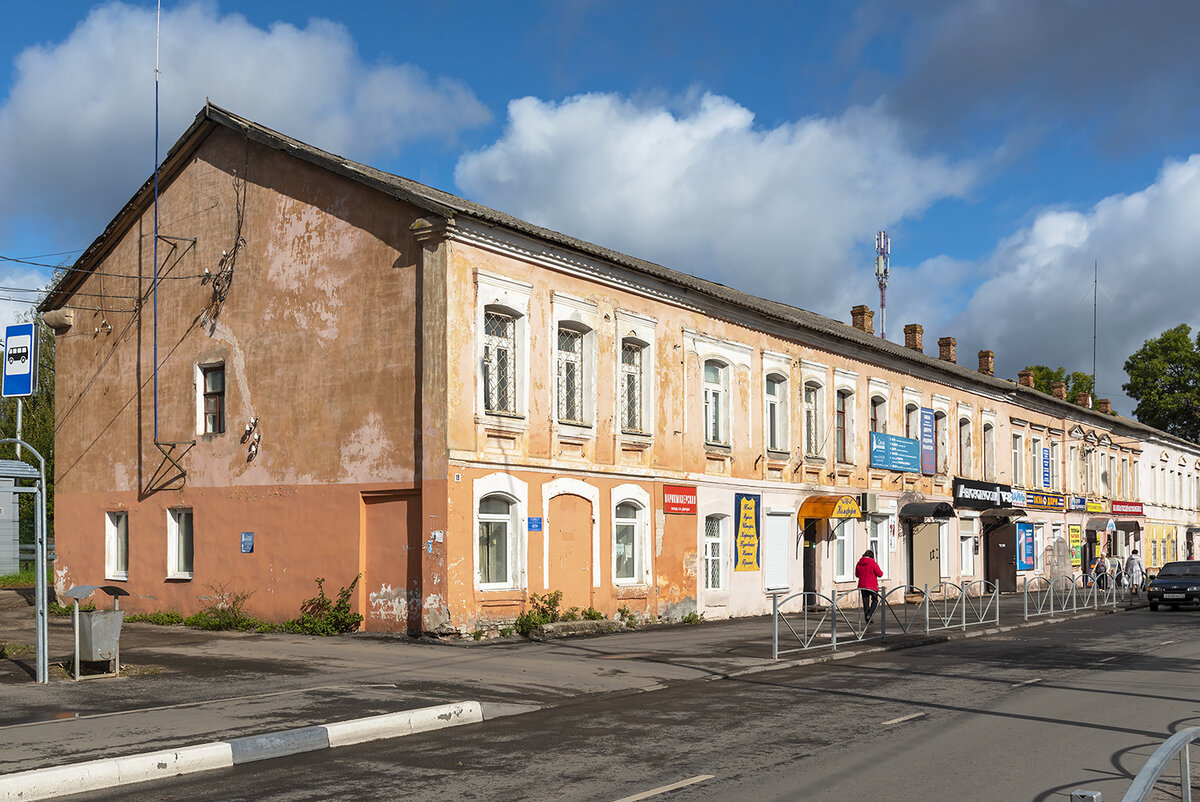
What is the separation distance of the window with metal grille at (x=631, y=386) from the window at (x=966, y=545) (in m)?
19.5

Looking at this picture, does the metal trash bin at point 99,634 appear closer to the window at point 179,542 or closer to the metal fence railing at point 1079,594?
the window at point 179,542

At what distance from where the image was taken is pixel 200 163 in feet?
78.8

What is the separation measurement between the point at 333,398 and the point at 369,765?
1248cm

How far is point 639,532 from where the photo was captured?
75.7 feet

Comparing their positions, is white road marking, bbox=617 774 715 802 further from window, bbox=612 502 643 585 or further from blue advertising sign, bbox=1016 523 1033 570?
blue advertising sign, bbox=1016 523 1033 570

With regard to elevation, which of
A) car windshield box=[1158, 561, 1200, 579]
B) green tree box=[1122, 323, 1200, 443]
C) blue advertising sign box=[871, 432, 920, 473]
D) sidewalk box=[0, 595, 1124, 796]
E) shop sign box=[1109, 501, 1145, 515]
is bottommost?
car windshield box=[1158, 561, 1200, 579]

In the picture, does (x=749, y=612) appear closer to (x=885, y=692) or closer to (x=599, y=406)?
(x=599, y=406)

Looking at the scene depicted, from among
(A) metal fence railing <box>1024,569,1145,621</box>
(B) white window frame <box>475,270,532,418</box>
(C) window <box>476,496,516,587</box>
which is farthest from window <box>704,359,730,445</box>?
(A) metal fence railing <box>1024,569,1145,621</box>

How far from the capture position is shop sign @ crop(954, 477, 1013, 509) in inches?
1487

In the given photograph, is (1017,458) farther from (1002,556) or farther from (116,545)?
(116,545)

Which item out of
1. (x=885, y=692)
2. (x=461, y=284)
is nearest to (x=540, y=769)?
(x=885, y=692)

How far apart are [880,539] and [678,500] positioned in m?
11.6

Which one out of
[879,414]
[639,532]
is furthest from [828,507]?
[639,532]

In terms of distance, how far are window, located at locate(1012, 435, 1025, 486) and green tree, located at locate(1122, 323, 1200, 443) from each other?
34067mm
